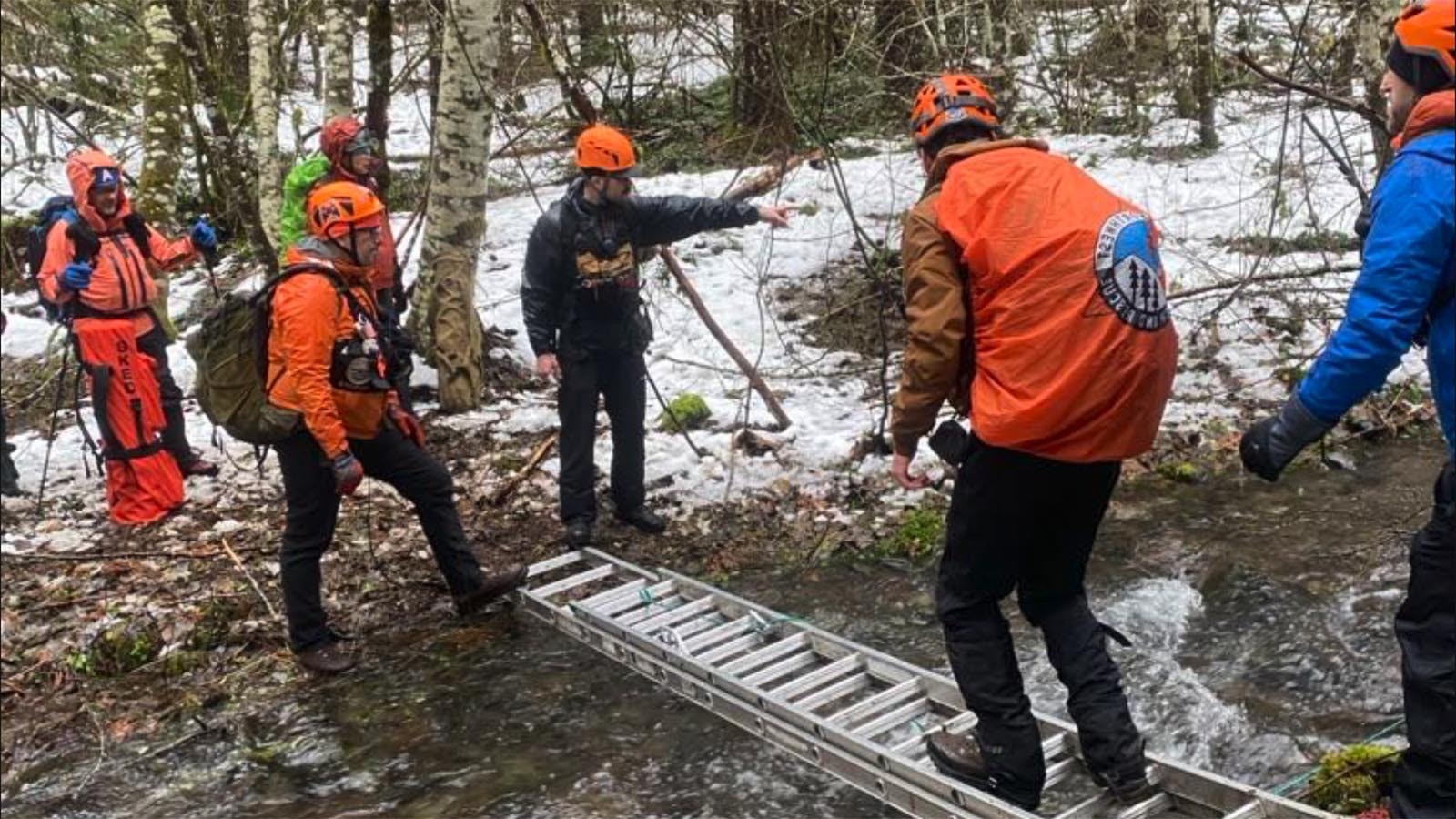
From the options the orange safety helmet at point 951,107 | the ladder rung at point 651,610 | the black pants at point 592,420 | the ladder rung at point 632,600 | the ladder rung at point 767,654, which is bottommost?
the ladder rung at point 651,610

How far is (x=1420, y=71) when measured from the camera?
3.46m

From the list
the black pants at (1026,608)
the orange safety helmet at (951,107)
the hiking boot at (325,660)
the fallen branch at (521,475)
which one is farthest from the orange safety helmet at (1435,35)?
the fallen branch at (521,475)

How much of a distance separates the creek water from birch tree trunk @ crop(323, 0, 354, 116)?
5.37 metres

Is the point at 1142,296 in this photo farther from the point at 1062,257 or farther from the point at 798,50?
the point at 798,50

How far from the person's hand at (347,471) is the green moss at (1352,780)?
4.20m

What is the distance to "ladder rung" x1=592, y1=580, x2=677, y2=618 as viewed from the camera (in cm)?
654

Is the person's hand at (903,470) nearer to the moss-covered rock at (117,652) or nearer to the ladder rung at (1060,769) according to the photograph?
the ladder rung at (1060,769)

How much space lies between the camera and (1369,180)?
10.5 meters

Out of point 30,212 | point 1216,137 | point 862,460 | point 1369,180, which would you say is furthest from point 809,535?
point 30,212

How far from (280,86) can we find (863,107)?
7389 mm

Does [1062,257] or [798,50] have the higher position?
[798,50]

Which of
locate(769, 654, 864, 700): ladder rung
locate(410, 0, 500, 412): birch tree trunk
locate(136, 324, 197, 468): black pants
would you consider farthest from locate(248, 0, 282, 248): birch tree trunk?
locate(769, 654, 864, 700): ladder rung

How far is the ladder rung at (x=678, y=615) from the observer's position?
20.7 feet

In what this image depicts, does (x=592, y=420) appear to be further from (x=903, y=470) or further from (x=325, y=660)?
(x=903, y=470)
